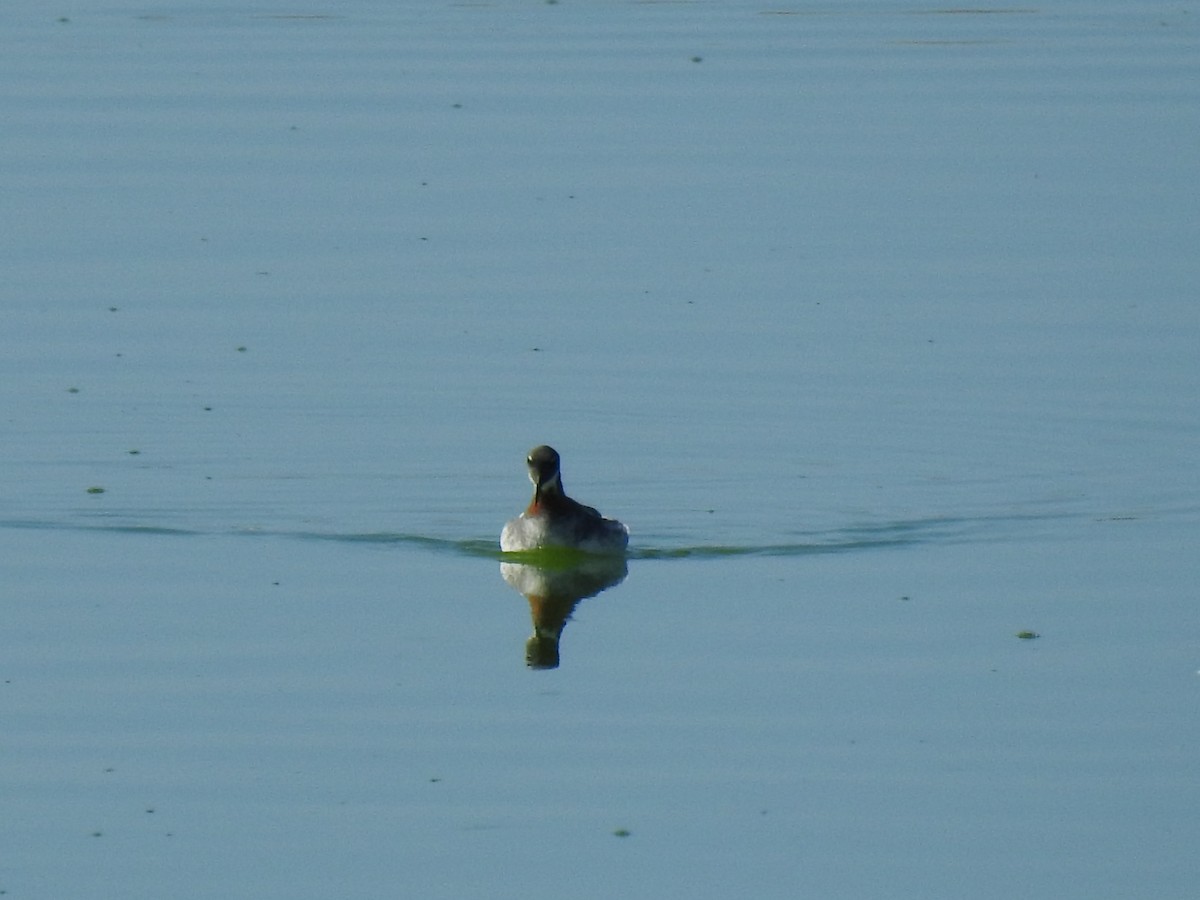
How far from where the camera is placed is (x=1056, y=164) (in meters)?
23.9

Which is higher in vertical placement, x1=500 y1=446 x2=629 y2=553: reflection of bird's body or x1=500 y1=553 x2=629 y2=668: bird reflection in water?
x1=500 y1=446 x2=629 y2=553: reflection of bird's body

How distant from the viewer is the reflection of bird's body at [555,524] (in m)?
15.4

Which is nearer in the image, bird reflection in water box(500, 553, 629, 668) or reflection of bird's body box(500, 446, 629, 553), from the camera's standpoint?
bird reflection in water box(500, 553, 629, 668)

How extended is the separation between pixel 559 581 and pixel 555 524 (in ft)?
1.20

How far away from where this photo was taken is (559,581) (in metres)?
15.5

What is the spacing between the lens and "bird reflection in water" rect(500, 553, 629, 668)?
14727mm

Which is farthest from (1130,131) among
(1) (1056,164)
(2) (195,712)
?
(2) (195,712)

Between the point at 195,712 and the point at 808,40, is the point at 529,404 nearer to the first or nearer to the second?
the point at 195,712

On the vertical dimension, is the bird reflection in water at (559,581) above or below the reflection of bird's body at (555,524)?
below

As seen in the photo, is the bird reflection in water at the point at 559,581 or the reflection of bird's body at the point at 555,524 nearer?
the bird reflection in water at the point at 559,581

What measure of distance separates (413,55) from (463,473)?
1264cm

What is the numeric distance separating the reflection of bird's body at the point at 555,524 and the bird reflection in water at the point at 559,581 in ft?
0.38

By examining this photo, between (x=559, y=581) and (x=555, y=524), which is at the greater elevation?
(x=555, y=524)

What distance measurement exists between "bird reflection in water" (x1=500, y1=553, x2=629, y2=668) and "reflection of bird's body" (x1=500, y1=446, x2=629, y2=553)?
115 millimetres
